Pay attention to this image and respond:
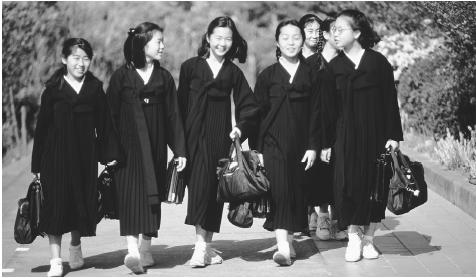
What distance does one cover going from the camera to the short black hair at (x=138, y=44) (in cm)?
849

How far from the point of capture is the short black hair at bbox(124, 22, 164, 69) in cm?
849

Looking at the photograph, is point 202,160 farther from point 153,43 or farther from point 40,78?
point 40,78

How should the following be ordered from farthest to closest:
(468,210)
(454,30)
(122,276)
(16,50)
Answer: (16,50) → (454,30) → (468,210) → (122,276)

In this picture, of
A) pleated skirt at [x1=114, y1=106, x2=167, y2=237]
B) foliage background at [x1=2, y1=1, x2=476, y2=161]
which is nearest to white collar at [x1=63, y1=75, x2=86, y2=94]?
pleated skirt at [x1=114, y1=106, x2=167, y2=237]

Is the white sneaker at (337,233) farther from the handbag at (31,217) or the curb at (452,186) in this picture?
the handbag at (31,217)

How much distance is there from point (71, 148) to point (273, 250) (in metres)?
1.83

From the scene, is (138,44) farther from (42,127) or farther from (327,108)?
(327,108)

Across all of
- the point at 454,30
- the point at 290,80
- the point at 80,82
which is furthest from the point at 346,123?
the point at 454,30

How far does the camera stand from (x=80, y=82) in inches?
333

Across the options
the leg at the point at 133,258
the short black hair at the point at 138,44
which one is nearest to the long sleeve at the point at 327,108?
the short black hair at the point at 138,44

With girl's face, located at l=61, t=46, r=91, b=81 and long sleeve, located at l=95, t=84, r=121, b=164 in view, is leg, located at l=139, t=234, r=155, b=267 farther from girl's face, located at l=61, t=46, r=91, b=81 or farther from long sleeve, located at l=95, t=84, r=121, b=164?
girl's face, located at l=61, t=46, r=91, b=81

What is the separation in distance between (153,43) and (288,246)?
1.71 meters

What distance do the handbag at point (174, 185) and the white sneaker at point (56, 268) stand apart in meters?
0.85

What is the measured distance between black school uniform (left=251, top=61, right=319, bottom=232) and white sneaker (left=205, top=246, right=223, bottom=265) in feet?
1.40
